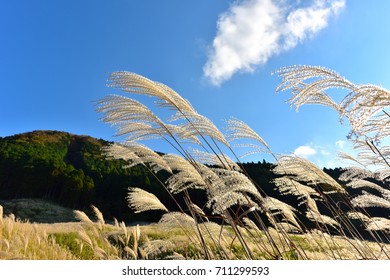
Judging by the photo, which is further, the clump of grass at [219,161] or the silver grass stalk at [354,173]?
the silver grass stalk at [354,173]

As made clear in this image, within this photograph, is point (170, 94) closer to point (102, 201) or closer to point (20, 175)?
point (102, 201)

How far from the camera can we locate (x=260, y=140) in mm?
3236

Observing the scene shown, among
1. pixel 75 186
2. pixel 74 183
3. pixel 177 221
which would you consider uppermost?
pixel 74 183

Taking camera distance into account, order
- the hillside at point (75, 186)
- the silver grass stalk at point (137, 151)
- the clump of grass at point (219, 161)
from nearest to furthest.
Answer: the clump of grass at point (219, 161) < the silver grass stalk at point (137, 151) < the hillside at point (75, 186)

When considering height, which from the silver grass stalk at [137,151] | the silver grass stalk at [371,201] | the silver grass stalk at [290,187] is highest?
the silver grass stalk at [137,151]

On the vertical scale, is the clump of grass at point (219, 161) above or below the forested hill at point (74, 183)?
below

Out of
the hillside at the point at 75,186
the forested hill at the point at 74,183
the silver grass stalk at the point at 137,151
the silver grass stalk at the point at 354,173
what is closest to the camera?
the silver grass stalk at the point at 137,151

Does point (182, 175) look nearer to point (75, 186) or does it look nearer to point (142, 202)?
point (142, 202)

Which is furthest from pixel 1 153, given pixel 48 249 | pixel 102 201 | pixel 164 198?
pixel 48 249

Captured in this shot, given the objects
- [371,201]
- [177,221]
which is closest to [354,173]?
[371,201]

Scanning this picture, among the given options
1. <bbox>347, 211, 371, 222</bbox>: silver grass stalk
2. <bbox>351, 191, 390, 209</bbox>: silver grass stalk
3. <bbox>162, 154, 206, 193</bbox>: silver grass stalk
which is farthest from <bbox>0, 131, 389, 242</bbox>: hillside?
<bbox>162, 154, 206, 193</bbox>: silver grass stalk

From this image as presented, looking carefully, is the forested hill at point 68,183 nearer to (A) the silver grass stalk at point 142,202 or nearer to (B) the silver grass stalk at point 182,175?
(A) the silver grass stalk at point 142,202

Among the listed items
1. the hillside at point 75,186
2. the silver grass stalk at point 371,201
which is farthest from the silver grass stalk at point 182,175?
the hillside at point 75,186
